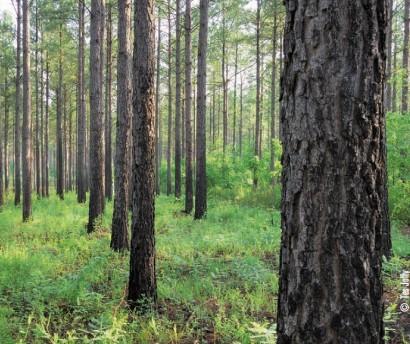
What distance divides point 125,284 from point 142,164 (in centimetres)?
192

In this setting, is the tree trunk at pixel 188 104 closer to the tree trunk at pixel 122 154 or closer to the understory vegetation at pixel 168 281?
the understory vegetation at pixel 168 281

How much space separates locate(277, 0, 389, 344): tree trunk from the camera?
1.58 metres

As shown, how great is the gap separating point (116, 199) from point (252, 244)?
3.31 metres

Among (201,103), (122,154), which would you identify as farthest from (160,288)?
(201,103)

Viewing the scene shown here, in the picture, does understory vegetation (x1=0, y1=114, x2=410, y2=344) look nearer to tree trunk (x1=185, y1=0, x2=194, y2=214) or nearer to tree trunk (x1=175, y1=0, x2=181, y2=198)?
tree trunk (x1=185, y1=0, x2=194, y2=214)

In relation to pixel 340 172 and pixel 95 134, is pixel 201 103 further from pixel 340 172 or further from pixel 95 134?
pixel 340 172

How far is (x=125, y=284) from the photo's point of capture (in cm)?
529

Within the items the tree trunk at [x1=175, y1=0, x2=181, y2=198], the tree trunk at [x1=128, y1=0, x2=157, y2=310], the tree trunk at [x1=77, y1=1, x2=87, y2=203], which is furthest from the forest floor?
the tree trunk at [x1=77, y1=1, x2=87, y2=203]

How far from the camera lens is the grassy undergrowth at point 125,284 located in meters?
3.91

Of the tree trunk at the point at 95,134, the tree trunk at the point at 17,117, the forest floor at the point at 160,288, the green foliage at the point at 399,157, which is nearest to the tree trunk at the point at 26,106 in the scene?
the tree trunk at the point at 17,117

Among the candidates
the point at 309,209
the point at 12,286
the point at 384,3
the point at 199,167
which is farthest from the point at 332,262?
the point at 199,167

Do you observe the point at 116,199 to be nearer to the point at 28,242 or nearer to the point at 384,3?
the point at 28,242

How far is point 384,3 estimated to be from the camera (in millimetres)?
1614

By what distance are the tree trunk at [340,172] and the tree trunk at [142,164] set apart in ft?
10.9
